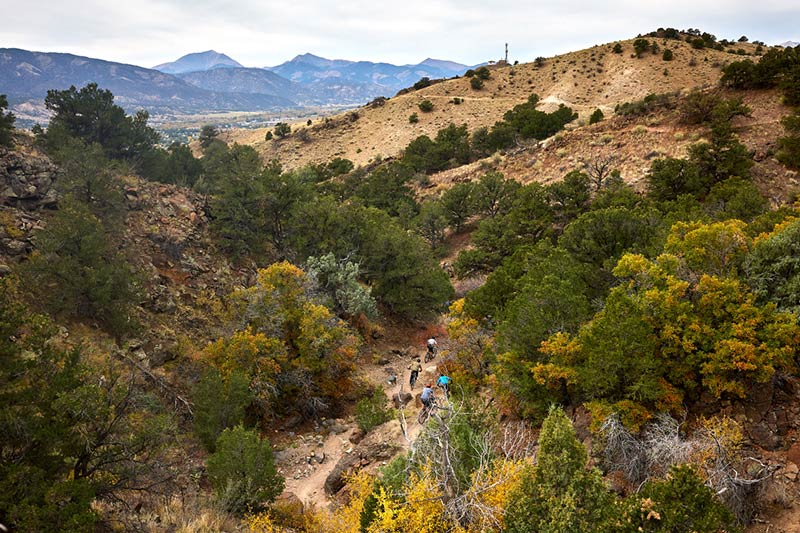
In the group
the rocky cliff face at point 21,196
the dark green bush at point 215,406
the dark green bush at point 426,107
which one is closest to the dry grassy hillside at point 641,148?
the dark green bush at point 215,406

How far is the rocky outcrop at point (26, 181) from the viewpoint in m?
22.3

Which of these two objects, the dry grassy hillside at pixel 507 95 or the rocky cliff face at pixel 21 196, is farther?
the dry grassy hillside at pixel 507 95

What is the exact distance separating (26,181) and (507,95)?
71045 mm

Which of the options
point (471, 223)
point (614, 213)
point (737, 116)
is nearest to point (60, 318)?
point (614, 213)

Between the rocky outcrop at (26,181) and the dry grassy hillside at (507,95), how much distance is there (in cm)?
4801

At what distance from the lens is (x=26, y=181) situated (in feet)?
76.5

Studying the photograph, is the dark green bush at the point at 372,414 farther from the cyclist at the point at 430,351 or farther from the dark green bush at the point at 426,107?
the dark green bush at the point at 426,107

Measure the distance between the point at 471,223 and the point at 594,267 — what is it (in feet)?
75.6

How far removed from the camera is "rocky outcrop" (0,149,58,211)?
2230 centimetres

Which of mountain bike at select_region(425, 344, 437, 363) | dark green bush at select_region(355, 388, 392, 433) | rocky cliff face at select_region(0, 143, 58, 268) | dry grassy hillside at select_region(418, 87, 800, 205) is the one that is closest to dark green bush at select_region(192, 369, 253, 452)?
dark green bush at select_region(355, 388, 392, 433)

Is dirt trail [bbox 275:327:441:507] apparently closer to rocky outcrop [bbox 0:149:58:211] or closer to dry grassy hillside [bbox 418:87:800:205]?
rocky outcrop [bbox 0:149:58:211]

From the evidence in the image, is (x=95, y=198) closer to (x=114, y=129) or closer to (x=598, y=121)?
(x=114, y=129)

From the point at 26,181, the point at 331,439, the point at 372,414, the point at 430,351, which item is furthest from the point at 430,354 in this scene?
the point at 26,181

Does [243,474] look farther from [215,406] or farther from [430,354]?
[430,354]
